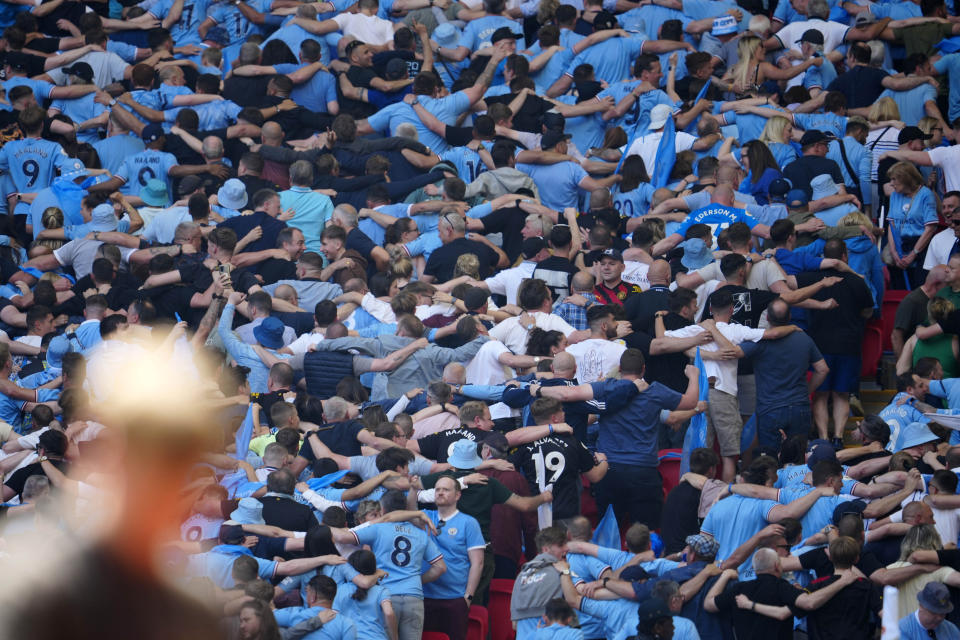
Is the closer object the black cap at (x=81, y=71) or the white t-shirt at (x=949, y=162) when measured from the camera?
the white t-shirt at (x=949, y=162)

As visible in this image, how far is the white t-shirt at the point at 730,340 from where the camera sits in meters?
12.0

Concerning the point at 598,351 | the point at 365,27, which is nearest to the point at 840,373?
the point at 598,351

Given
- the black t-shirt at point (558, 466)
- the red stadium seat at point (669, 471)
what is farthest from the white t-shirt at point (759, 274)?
the black t-shirt at point (558, 466)

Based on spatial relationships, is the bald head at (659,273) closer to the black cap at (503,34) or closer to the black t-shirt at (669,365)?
the black t-shirt at (669,365)

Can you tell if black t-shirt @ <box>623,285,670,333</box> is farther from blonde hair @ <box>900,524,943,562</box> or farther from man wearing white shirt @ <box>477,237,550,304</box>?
blonde hair @ <box>900,524,943,562</box>

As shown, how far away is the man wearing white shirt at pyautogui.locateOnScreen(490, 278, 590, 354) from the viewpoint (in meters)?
12.1

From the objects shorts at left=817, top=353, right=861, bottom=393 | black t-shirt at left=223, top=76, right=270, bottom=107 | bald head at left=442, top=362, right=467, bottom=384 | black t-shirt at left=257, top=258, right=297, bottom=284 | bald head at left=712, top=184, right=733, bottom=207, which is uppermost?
bald head at left=712, top=184, right=733, bottom=207

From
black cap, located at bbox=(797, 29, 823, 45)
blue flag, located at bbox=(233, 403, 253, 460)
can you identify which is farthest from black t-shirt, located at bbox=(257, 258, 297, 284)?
black cap, located at bbox=(797, 29, 823, 45)

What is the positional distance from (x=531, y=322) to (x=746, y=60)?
6.97 m

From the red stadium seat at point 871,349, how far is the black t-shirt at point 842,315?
40.0 inches

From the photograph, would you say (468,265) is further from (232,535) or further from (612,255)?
(232,535)

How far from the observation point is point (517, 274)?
13297mm

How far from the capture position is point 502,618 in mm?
10688

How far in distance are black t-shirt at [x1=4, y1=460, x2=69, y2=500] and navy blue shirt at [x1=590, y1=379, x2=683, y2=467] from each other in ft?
14.8
